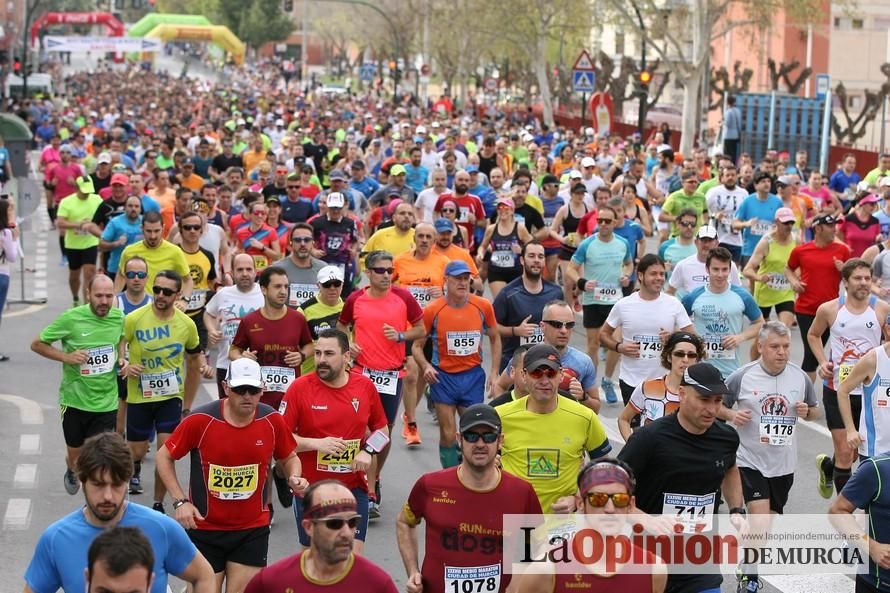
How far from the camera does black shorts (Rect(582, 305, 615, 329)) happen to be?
49.8 feet

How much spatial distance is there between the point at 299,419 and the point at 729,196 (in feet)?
37.6

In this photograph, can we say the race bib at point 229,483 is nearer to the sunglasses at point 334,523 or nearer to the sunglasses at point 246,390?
the sunglasses at point 246,390

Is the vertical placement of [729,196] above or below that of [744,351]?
above

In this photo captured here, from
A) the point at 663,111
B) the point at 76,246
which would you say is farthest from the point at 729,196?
the point at 663,111

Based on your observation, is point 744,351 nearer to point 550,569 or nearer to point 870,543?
point 870,543

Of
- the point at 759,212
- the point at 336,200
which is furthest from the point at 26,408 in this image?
the point at 759,212

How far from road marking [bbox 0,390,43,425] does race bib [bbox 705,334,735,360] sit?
5857 mm

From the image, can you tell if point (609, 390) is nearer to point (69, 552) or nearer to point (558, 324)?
point (558, 324)

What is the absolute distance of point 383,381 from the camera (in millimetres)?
11172

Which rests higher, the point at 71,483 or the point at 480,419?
the point at 480,419

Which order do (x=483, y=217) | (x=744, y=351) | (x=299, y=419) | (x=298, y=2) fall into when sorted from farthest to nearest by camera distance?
(x=298, y=2)
(x=483, y=217)
(x=744, y=351)
(x=299, y=419)

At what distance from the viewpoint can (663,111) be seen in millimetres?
67562

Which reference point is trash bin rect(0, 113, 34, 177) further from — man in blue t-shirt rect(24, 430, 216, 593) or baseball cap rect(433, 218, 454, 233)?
man in blue t-shirt rect(24, 430, 216, 593)

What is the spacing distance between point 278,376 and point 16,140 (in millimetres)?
23297
